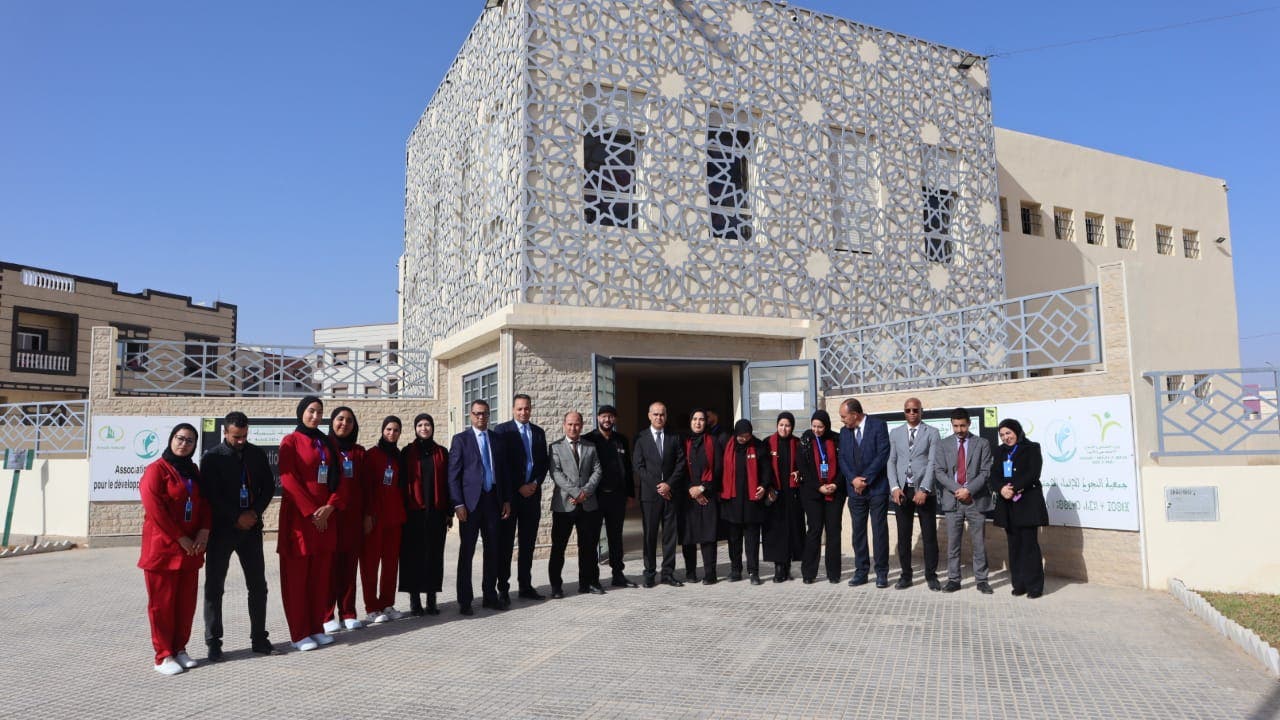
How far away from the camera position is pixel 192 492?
5.63 meters

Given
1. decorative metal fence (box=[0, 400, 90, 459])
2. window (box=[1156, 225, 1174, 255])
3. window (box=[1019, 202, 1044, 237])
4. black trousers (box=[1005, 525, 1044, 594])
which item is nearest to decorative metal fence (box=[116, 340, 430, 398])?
decorative metal fence (box=[0, 400, 90, 459])

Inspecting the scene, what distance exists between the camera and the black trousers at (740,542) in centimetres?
838

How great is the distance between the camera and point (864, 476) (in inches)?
319

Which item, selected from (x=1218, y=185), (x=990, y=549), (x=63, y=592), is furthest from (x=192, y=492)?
(x=1218, y=185)

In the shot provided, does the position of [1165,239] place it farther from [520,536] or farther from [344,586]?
[344,586]

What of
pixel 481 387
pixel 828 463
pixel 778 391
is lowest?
pixel 828 463

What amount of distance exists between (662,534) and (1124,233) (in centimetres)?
1568

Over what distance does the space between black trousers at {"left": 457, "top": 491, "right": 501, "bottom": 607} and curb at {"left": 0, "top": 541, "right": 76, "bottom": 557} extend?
332 inches

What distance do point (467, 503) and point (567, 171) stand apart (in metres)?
5.52

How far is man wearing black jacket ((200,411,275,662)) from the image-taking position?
5.78 metres

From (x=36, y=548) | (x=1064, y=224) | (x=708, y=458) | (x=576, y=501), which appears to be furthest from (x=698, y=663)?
(x=1064, y=224)

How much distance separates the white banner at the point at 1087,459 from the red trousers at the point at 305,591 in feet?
22.3

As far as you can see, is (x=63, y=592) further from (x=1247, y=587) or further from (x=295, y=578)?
(x=1247, y=587)

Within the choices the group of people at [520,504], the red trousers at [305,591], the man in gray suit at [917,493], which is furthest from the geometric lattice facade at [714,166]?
the red trousers at [305,591]
